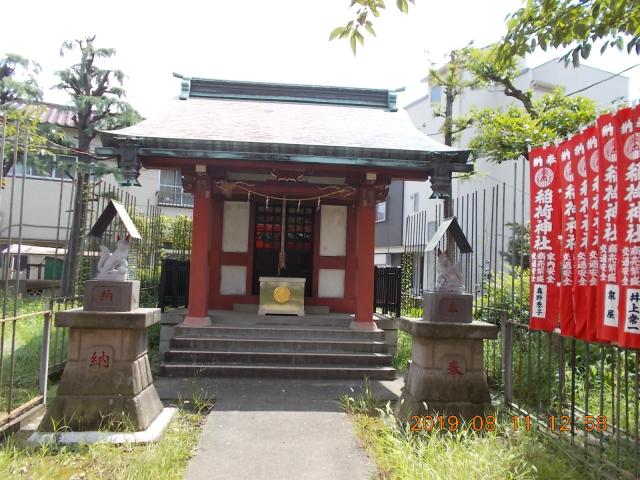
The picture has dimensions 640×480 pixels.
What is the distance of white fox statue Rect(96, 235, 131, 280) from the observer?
5.14 meters

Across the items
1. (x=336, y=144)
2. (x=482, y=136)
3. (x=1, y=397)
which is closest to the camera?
(x=1, y=397)

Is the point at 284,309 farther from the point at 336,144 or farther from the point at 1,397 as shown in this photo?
the point at 1,397

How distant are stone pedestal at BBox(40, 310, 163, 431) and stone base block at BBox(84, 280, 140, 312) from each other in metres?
0.10

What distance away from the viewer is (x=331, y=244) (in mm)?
10773

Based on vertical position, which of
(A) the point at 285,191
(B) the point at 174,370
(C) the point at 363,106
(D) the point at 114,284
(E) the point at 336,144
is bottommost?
(B) the point at 174,370


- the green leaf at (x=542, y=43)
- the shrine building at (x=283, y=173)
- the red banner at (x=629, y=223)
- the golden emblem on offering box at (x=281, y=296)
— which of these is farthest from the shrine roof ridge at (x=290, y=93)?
the red banner at (x=629, y=223)

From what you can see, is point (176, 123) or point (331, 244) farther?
point (331, 244)

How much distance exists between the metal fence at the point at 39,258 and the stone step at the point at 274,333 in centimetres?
164

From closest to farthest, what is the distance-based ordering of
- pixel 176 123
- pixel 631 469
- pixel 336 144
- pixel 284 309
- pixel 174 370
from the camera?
pixel 631 469
pixel 174 370
pixel 336 144
pixel 176 123
pixel 284 309

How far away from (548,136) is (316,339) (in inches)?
238

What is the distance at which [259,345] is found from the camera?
8180 millimetres

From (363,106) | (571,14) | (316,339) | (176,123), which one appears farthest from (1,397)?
(363,106)

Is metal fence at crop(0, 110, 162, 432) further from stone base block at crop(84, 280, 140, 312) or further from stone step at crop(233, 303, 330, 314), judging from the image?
stone step at crop(233, 303, 330, 314)

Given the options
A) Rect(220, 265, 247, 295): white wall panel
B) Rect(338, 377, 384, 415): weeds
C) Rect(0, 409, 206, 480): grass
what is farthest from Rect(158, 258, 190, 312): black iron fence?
Rect(0, 409, 206, 480): grass
